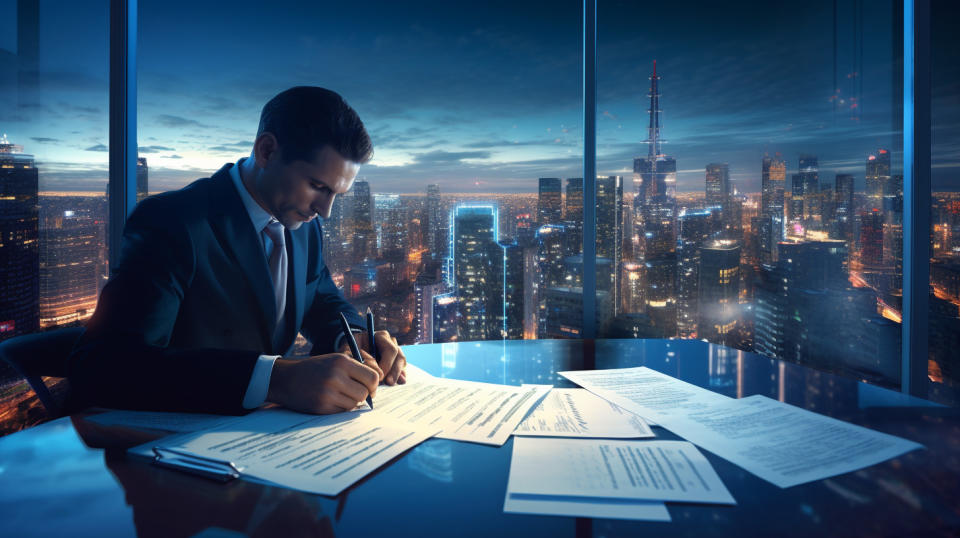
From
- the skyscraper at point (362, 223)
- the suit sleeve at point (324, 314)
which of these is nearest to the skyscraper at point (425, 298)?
the skyscraper at point (362, 223)

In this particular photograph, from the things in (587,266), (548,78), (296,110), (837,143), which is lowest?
(587,266)

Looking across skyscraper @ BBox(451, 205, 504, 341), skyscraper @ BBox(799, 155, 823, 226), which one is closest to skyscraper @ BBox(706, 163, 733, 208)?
skyscraper @ BBox(799, 155, 823, 226)

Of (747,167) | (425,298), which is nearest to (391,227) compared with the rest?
(425,298)

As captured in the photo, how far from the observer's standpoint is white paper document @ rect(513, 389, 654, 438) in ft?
1.86

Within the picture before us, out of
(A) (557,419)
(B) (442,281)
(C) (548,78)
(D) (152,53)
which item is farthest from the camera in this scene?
(C) (548,78)

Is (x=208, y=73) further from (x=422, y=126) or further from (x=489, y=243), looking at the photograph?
(x=489, y=243)

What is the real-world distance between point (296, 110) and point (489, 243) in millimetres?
2293

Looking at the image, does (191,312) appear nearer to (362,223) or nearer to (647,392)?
(647,392)

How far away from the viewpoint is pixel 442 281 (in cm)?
334

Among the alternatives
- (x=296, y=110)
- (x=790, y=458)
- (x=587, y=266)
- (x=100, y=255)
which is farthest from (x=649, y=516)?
(x=100, y=255)

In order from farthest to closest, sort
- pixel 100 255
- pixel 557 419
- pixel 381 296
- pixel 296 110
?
pixel 381 296, pixel 100 255, pixel 296 110, pixel 557 419

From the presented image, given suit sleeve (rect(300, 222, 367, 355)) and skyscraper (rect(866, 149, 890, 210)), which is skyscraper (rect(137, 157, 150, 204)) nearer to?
suit sleeve (rect(300, 222, 367, 355))

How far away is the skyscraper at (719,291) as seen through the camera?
137 inches

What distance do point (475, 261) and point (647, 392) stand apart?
258 cm
